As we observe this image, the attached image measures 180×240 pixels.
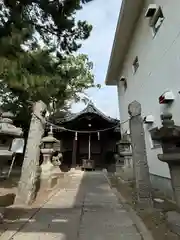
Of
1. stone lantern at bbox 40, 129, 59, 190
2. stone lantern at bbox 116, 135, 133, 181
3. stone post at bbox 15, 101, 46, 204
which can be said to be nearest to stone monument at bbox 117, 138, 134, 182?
stone lantern at bbox 116, 135, 133, 181

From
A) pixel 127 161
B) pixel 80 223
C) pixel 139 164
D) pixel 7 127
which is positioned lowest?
pixel 80 223

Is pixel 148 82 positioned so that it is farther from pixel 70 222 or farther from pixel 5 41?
pixel 70 222

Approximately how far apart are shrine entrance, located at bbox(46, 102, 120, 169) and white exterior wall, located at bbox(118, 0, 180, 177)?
25.9ft

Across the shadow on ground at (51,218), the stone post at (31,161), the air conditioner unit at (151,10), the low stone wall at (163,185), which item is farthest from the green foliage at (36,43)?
the low stone wall at (163,185)

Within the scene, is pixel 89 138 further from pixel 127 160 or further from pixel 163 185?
pixel 163 185

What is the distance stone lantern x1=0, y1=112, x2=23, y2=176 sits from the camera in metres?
4.15

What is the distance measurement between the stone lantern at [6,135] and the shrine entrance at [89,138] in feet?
44.4

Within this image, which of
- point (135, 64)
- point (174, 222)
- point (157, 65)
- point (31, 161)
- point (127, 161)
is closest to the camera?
point (174, 222)

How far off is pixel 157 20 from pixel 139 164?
4.65 m

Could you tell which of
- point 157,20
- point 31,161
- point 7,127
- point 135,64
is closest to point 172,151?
point 7,127

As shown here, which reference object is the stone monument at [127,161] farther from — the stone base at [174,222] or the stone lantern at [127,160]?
the stone base at [174,222]

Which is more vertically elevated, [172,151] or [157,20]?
[157,20]

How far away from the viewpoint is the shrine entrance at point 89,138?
1836cm

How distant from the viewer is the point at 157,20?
7.23 metres
